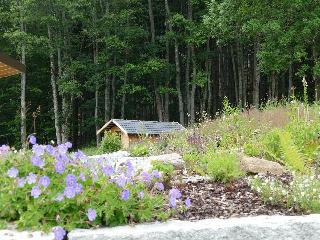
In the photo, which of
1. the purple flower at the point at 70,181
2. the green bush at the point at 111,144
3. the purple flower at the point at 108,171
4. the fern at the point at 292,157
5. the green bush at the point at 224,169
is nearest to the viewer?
the purple flower at the point at 70,181

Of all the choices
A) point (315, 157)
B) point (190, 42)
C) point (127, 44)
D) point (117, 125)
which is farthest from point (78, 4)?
point (315, 157)

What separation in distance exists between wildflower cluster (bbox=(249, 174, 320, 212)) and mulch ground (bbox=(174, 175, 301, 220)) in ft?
0.22

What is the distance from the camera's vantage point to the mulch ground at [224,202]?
3.80 metres

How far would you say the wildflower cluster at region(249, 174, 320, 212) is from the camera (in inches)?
155

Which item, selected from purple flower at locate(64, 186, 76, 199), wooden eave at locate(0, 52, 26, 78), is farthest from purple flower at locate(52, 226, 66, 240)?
wooden eave at locate(0, 52, 26, 78)

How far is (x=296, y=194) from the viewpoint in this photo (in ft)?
13.3

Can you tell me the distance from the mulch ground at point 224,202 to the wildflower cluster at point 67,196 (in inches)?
18.0

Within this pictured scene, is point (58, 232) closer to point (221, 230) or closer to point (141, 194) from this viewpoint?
point (141, 194)

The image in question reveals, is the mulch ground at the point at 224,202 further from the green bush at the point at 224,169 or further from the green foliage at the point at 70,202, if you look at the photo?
the green foliage at the point at 70,202

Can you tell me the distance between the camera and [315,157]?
6.43 metres

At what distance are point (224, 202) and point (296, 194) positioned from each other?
608 millimetres

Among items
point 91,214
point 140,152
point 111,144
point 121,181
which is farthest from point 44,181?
point 111,144

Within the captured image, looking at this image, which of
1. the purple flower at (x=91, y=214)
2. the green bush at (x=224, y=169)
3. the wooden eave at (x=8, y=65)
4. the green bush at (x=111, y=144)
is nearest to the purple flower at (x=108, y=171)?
the purple flower at (x=91, y=214)

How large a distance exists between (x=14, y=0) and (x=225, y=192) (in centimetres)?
2585
